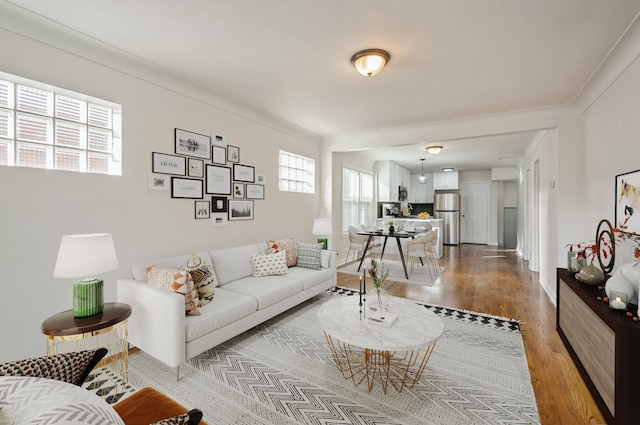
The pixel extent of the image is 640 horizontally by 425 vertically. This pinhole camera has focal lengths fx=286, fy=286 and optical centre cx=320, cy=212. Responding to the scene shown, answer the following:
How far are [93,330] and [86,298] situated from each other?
26 cm

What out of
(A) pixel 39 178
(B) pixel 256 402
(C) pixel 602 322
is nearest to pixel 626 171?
(C) pixel 602 322

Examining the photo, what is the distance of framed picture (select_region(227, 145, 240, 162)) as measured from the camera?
3.74 metres

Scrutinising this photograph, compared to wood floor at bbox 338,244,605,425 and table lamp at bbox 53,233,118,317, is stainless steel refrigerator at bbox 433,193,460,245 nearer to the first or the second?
wood floor at bbox 338,244,605,425

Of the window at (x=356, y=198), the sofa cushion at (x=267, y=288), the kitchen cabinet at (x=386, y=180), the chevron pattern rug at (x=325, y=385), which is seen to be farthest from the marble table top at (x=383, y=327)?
the kitchen cabinet at (x=386, y=180)

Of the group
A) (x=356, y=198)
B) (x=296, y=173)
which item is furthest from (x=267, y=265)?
(x=356, y=198)

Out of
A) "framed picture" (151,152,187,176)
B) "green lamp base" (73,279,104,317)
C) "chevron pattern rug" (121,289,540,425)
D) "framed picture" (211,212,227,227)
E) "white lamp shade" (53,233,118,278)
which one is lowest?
"chevron pattern rug" (121,289,540,425)

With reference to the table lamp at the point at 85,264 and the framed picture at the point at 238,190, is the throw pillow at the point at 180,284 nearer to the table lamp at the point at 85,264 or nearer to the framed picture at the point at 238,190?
the table lamp at the point at 85,264

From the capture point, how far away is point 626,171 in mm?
2463

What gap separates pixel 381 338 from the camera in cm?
191

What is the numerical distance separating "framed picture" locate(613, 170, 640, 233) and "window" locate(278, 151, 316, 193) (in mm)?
3933

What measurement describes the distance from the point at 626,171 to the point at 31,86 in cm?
491

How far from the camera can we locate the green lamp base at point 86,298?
1928 millimetres

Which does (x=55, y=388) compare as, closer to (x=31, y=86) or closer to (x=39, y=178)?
(x=39, y=178)

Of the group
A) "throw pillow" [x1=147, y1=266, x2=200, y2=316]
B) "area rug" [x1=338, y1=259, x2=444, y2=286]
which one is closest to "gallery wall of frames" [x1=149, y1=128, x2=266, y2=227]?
"throw pillow" [x1=147, y1=266, x2=200, y2=316]
